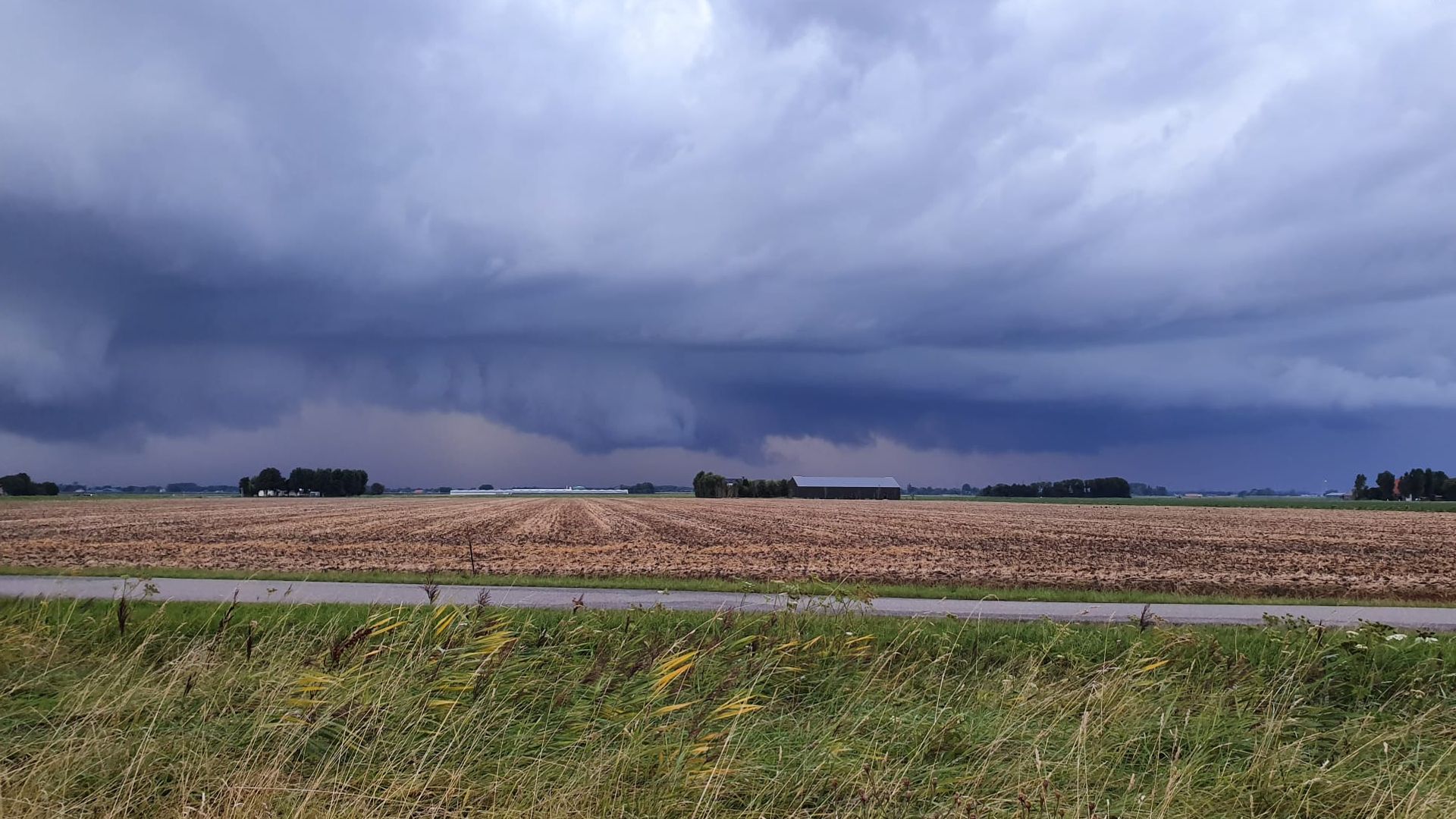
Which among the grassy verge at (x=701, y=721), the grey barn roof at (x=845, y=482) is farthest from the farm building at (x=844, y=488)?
the grassy verge at (x=701, y=721)

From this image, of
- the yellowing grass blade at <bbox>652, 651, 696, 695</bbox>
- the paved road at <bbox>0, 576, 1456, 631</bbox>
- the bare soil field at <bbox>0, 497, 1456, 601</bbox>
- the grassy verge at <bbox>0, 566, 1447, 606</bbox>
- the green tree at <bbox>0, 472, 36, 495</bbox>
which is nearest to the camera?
the yellowing grass blade at <bbox>652, 651, 696, 695</bbox>

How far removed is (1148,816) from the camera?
6.75 m

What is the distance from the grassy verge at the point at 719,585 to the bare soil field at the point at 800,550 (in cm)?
220

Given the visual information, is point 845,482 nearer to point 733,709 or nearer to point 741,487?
point 741,487

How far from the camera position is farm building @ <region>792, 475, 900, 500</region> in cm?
17862

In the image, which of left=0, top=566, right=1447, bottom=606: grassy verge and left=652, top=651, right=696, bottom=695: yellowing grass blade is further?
left=0, top=566, right=1447, bottom=606: grassy verge

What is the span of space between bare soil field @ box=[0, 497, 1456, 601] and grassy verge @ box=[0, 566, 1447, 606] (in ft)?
7.23

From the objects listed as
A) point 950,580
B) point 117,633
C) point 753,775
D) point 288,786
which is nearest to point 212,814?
point 288,786

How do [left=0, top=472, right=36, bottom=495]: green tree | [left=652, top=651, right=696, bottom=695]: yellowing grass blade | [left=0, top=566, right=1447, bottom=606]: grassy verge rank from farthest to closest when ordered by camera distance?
[left=0, top=472, right=36, bottom=495]: green tree, [left=0, top=566, right=1447, bottom=606]: grassy verge, [left=652, top=651, right=696, bottom=695]: yellowing grass blade

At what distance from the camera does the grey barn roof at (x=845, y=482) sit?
18100 cm

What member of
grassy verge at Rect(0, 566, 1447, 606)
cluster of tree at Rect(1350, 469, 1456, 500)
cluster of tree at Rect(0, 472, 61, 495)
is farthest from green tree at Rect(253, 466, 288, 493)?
cluster of tree at Rect(1350, 469, 1456, 500)

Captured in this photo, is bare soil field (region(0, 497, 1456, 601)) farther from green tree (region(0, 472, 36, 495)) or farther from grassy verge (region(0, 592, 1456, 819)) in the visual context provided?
green tree (region(0, 472, 36, 495))

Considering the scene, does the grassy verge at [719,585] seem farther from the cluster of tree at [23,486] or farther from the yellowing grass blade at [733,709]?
the cluster of tree at [23,486]

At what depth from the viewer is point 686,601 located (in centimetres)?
1753
